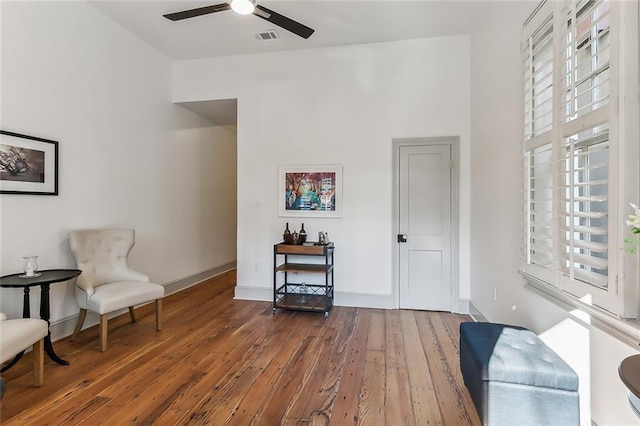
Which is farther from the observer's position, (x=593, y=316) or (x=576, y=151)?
(x=576, y=151)

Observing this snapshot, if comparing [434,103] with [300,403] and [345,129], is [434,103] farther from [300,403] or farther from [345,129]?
[300,403]

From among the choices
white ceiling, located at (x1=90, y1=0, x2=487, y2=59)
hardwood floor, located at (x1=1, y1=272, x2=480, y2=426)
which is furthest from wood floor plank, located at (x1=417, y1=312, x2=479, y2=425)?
white ceiling, located at (x1=90, y1=0, x2=487, y2=59)

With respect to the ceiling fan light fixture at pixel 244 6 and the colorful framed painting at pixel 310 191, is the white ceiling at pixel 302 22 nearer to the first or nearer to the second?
the ceiling fan light fixture at pixel 244 6

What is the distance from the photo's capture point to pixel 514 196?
8.66 ft

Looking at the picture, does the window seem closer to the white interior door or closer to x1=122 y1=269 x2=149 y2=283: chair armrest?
the white interior door

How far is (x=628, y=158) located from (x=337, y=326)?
290cm

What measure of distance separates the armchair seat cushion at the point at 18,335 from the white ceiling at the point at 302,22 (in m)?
3.33

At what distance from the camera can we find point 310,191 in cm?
438

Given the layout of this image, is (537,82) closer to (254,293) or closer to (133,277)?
(254,293)

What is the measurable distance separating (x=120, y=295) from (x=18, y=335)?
0.92 m

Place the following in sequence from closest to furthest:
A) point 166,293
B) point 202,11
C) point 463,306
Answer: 1. point 202,11
2. point 463,306
3. point 166,293

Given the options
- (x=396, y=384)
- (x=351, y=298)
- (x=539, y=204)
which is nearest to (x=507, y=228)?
(x=539, y=204)

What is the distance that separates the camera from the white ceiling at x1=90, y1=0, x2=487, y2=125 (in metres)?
3.40

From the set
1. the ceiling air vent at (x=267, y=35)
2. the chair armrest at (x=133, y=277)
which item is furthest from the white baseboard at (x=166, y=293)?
the ceiling air vent at (x=267, y=35)
